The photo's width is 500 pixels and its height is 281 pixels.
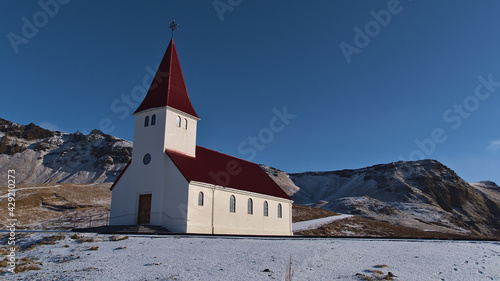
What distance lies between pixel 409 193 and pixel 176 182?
264 feet

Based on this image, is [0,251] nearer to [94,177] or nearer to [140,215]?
[140,215]

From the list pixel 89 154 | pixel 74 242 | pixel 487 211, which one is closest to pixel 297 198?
pixel 487 211

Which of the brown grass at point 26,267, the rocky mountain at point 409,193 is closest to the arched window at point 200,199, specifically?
the brown grass at point 26,267

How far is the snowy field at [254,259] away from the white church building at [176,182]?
30.8 ft

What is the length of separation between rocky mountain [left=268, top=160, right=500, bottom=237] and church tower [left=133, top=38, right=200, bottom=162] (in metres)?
47.9

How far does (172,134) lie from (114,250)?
14.6 metres

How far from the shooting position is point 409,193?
90312 millimetres

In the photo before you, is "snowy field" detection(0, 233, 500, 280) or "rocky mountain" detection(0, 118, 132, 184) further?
"rocky mountain" detection(0, 118, 132, 184)

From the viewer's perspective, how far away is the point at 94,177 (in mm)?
99562

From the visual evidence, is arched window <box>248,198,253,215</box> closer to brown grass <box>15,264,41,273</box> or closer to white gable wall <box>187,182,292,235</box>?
white gable wall <box>187,182,292,235</box>

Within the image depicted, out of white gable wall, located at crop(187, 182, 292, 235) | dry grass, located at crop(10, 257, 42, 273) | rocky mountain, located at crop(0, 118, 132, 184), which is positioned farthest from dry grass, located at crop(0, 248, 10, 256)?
rocky mountain, located at crop(0, 118, 132, 184)

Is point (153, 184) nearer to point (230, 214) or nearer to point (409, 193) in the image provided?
point (230, 214)

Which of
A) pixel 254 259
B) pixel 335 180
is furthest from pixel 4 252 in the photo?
pixel 335 180

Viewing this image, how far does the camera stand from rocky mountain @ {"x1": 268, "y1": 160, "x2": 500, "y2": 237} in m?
74.5
